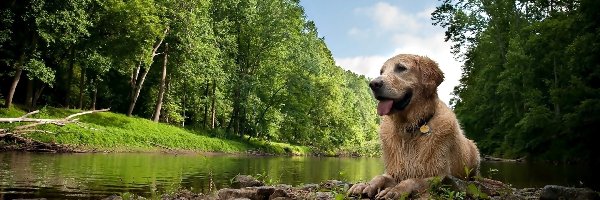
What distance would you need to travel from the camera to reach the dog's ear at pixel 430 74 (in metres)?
5.39

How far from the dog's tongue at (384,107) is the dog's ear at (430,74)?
452 millimetres

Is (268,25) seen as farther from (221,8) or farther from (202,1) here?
(202,1)

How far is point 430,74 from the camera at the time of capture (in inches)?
213

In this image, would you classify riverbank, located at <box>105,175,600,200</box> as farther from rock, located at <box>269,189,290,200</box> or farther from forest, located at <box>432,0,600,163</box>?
forest, located at <box>432,0,600,163</box>

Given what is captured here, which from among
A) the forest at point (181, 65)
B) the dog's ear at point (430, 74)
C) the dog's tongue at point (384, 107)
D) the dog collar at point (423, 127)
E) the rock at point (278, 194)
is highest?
the forest at point (181, 65)

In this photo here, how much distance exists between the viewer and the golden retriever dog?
17.2 feet

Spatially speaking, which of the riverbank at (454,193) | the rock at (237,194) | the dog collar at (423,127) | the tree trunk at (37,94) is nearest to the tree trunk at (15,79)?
the tree trunk at (37,94)

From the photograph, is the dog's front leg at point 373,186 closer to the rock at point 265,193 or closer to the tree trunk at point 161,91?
the rock at point 265,193

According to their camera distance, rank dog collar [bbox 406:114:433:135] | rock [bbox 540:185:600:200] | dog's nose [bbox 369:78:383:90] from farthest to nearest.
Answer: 1. rock [bbox 540:185:600:200]
2. dog collar [bbox 406:114:433:135]
3. dog's nose [bbox 369:78:383:90]

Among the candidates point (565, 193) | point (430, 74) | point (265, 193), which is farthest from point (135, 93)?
point (565, 193)

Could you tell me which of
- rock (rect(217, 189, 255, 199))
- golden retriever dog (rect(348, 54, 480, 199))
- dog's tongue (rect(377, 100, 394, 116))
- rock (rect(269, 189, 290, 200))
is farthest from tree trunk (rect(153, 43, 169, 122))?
dog's tongue (rect(377, 100, 394, 116))

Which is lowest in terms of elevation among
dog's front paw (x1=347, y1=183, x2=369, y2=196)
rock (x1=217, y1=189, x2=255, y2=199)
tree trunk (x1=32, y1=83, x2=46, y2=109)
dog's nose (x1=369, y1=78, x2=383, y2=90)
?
rock (x1=217, y1=189, x2=255, y2=199)

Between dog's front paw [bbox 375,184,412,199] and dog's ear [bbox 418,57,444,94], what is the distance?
3.34ft

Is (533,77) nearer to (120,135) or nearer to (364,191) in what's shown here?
(120,135)
